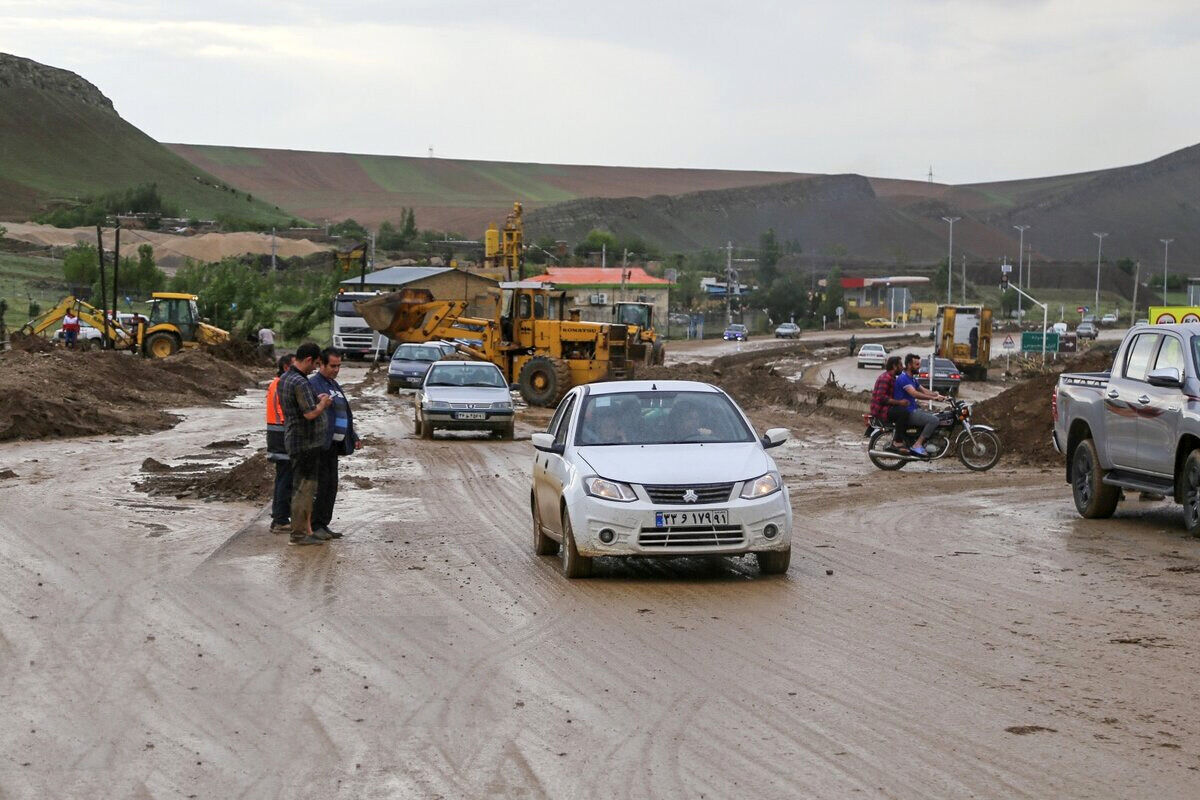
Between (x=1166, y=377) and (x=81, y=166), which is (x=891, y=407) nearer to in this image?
(x=1166, y=377)

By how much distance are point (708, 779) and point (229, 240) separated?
12855cm

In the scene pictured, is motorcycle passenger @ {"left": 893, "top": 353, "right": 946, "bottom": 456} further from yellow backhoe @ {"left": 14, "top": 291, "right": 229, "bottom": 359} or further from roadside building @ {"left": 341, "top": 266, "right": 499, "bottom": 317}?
roadside building @ {"left": 341, "top": 266, "right": 499, "bottom": 317}

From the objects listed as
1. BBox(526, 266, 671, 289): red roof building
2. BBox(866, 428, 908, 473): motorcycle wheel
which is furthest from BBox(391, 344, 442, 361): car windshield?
BBox(526, 266, 671, 289): red roof building

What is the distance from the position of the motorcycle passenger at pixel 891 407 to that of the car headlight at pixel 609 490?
1288cm

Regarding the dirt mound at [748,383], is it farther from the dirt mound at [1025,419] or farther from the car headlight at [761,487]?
the car headlight at [761,487]

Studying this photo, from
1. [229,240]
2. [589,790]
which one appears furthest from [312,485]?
[229,240]

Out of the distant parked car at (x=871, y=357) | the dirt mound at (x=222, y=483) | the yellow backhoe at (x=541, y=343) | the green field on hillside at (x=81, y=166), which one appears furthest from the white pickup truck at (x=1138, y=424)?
the green field on hillside at (x=81, y=166)

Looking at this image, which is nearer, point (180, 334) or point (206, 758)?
point (206, 758)

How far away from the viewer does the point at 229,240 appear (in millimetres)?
130875

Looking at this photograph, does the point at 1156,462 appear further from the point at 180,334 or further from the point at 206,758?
the point at 180,334

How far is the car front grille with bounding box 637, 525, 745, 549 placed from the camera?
40.1ft

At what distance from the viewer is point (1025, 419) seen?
96.7 feet

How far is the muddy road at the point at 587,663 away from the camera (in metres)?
7.00

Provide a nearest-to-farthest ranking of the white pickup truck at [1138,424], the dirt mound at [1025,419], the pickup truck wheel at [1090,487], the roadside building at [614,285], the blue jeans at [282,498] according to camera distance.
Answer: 1. the white pickup truck at [1138,424]
2. the blue jeans at [282,498]
3. the pickup truck wheel at [1090,487]
4. the dirt mound at [1025,419]
5. the roadside building at [614,285]
